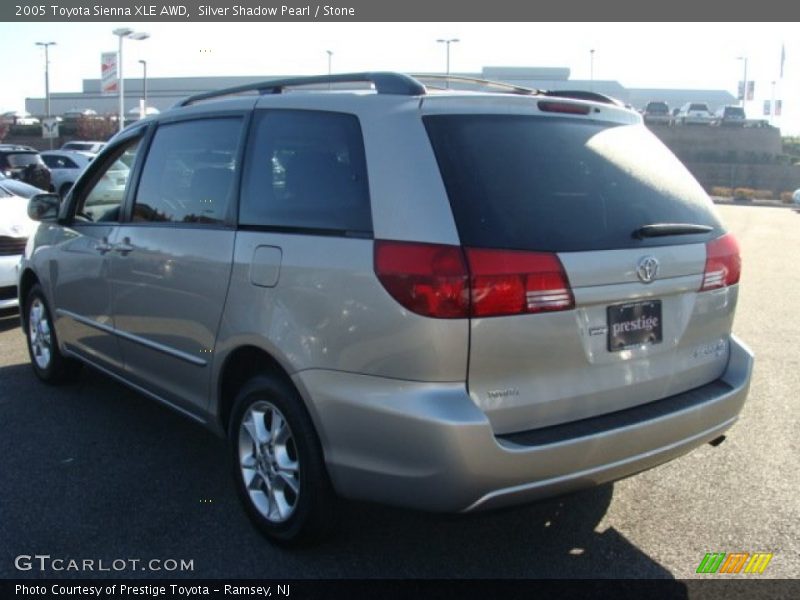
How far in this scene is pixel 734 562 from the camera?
3398 mm

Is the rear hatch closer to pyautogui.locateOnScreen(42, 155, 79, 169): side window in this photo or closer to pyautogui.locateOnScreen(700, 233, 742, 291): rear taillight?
pyautogui.locateOnScreen(700, 233, 742, 291): rear taillight

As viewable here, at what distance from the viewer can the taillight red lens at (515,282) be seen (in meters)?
2.84

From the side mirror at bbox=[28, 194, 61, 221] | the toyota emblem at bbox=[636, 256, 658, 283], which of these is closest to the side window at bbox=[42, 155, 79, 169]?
the side mirror at bbox=[28, 194, 61, 221]

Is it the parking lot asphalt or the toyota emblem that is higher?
the toyota emblem

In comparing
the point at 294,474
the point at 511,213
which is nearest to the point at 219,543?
the point at 294,474

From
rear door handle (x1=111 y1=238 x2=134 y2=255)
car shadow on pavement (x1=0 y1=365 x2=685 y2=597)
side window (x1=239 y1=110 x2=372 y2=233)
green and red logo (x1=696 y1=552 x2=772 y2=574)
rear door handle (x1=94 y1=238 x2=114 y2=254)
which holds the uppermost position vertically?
side window (x1=239 y1=110 x2=372 y2=233)

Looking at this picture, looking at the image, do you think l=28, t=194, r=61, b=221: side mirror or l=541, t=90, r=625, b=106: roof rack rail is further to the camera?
l=28, t=194, r=61, b=221: side mirror

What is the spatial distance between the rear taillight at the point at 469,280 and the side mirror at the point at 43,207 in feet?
11.4

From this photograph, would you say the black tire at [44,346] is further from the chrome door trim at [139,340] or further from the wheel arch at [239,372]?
the wheel arch at [239,372]

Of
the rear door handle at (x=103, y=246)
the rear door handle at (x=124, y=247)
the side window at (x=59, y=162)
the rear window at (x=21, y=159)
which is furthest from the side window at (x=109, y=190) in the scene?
the side window at (x=59, y=162)

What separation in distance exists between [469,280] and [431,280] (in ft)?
0.43

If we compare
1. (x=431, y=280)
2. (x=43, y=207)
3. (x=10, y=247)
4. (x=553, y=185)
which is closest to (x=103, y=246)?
(x=43, y=207)

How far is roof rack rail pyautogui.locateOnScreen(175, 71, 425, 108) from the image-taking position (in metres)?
3.26

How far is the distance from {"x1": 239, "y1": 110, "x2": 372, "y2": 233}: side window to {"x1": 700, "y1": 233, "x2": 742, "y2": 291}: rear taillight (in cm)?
146
